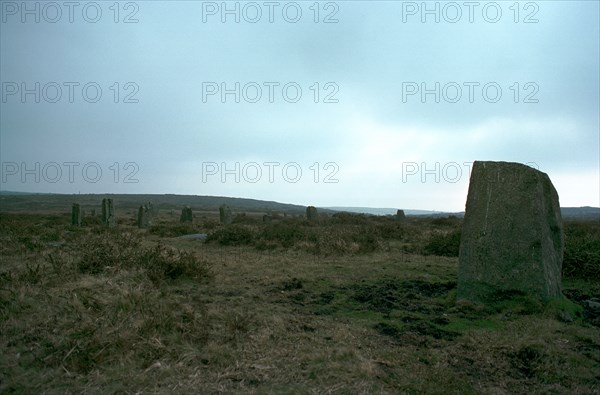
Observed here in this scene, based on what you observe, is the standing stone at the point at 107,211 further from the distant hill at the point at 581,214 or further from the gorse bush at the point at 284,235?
the distant hill at the point at 581,214

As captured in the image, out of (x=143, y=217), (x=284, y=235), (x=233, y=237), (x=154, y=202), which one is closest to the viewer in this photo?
(x=284, y=235)

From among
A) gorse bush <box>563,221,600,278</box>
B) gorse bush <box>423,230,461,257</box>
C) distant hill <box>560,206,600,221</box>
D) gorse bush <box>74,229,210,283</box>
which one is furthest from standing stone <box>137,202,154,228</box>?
distant hill <box>560,206,600,221</box>

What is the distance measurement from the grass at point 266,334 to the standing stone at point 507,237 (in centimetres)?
29

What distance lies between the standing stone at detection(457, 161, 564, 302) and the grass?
0.29m

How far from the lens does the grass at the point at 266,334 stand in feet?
11.3

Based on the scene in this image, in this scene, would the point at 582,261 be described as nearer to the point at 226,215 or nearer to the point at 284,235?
the point at 284,235

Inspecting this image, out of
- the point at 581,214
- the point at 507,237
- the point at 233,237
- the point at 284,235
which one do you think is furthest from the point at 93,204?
the point at 581,214

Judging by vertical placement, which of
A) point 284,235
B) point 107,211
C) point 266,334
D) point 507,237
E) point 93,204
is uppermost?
point 507,237

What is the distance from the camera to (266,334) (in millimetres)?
4430

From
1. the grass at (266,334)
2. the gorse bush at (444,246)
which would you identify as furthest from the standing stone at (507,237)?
the gorse bush at (444,246)

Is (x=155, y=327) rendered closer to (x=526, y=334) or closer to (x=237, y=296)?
(x=237, y=296)

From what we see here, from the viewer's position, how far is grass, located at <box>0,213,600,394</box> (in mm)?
3439

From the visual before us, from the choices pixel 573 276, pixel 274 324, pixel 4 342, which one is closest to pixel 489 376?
pixel 274 324

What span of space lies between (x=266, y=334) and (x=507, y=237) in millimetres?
3764
